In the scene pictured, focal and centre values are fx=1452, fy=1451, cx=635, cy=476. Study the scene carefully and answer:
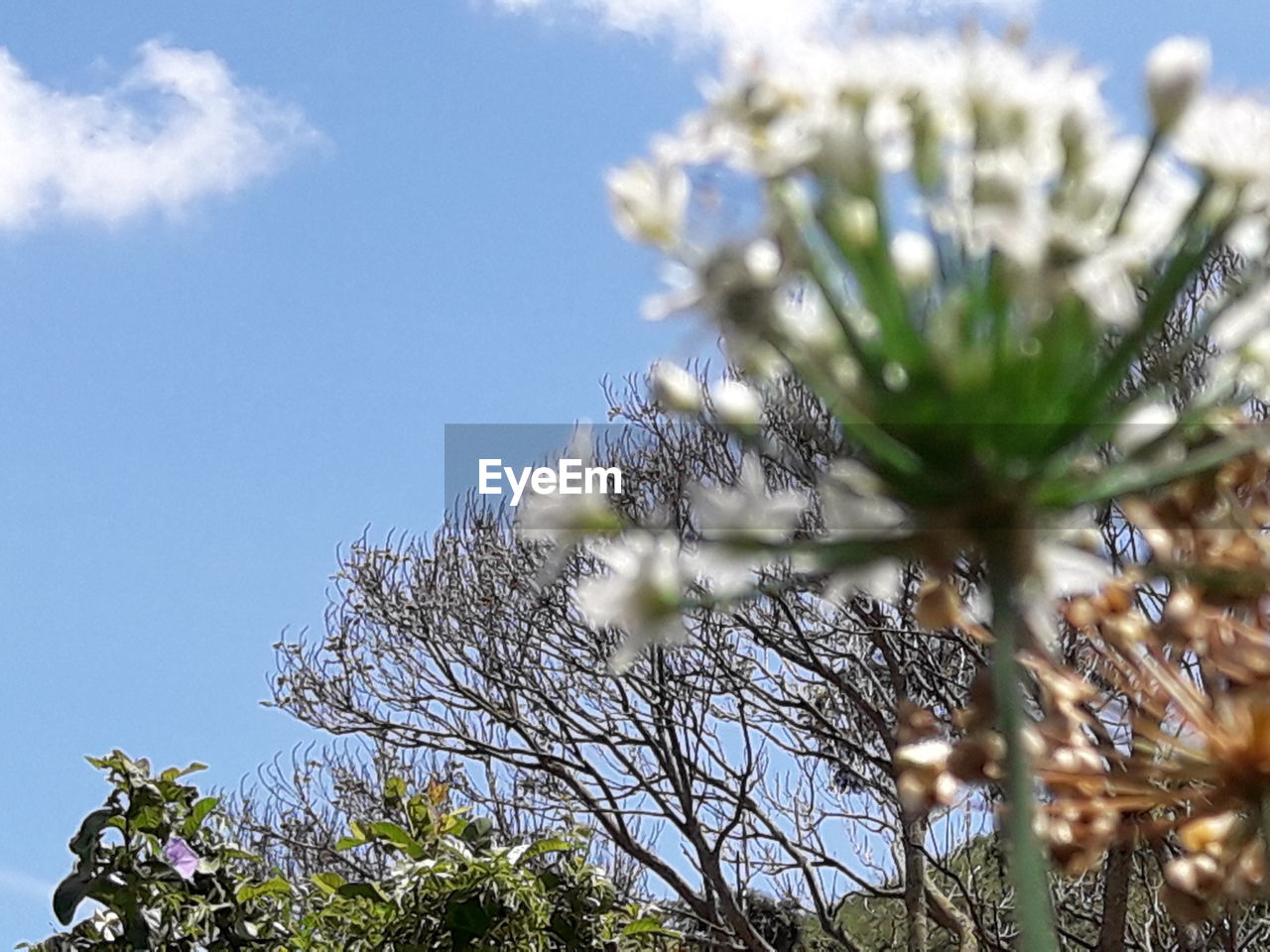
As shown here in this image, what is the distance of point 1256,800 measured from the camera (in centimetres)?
107

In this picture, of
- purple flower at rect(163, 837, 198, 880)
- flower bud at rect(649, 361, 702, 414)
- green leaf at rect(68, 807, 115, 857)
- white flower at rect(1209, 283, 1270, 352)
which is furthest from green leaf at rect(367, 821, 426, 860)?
white flower at rect(1209, 283, 1270, 352)

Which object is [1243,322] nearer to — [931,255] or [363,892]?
[931,255]

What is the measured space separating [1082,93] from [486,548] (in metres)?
8.49

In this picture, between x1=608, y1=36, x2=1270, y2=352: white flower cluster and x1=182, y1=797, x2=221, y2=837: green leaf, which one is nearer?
x1=608, y1=36, x2=1270, y2=352: white flower cluster

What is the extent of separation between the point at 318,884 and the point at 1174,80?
251 centimetres

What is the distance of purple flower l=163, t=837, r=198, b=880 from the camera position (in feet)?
8.81

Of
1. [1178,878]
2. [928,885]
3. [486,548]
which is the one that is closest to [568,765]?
[486,548]

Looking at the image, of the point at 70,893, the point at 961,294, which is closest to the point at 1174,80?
the point at 961,294

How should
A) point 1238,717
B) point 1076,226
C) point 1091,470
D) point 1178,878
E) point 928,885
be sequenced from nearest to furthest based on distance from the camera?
point 1076,226, point 1091,470, point 1238,717, point 1178,878, point 928,885

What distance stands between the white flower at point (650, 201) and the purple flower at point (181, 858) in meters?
2.21

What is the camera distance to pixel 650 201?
0.81 meters

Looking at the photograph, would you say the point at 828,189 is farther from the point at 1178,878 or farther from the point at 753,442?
the point at 1178,878

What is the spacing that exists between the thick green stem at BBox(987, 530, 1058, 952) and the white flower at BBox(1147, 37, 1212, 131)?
27 centimetres

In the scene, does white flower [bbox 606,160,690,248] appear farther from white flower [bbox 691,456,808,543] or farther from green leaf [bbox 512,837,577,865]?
green leaf [bbox 512,837,577,865]
